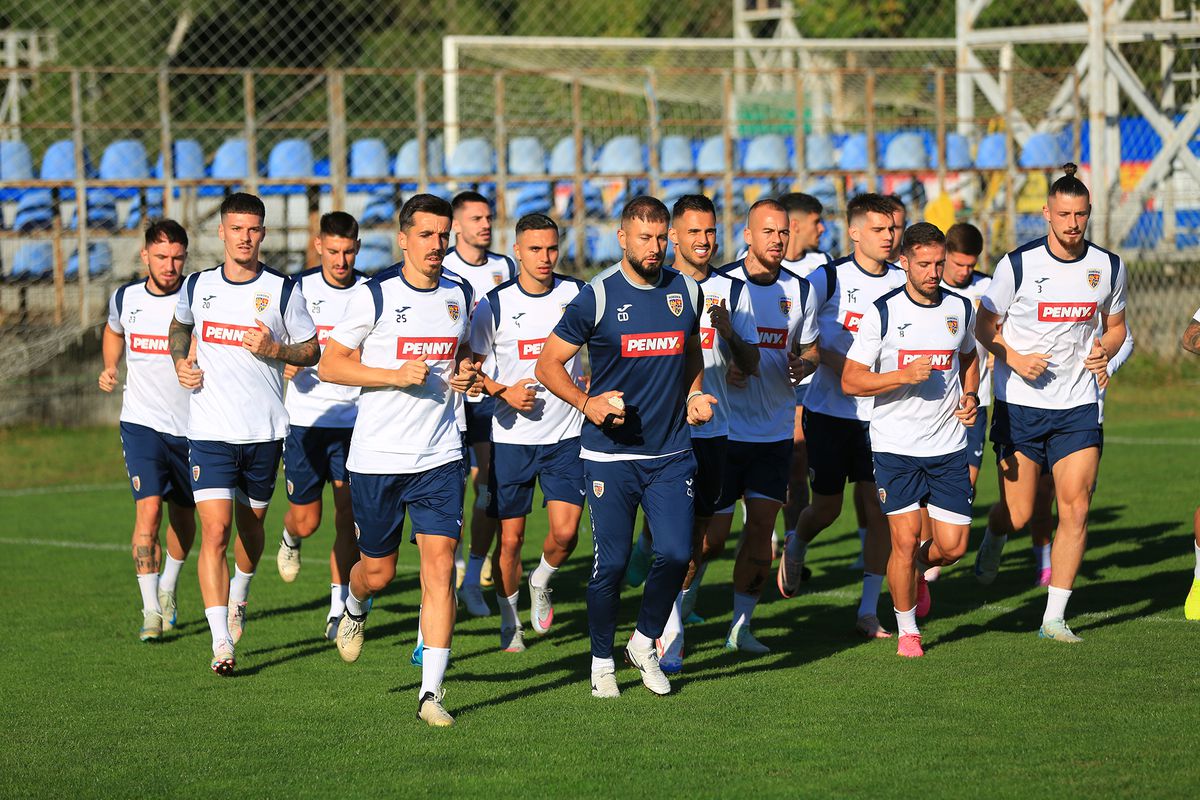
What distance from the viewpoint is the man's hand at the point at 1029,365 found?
27.8 feet

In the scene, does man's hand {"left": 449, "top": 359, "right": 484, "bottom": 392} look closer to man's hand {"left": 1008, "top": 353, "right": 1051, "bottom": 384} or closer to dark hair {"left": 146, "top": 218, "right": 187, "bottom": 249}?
dark hair {"left": 146, "top": 218, "right": 187, "bottom": 249}

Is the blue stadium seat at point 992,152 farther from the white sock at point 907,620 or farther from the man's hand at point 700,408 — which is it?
the man's hand at point 700,408

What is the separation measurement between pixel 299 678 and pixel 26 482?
32.3 ft

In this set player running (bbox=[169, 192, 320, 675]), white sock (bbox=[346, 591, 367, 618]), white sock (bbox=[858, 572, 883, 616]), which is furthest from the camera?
white sock (bbox=[858, 572, 883, 616])

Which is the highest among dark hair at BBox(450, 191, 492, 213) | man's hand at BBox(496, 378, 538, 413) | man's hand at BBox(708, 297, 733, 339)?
dark hair at BBox(450, 191, 492, 213)

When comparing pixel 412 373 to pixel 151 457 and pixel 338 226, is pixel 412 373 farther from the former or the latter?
pixel 151 457

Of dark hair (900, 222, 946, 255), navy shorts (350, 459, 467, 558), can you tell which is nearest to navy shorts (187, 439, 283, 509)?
navy shorts (350, 459, 467, 558)

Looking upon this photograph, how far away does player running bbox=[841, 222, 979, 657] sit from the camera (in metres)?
8.29

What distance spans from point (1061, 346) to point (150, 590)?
5.45 m

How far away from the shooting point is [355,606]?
26.7 feet

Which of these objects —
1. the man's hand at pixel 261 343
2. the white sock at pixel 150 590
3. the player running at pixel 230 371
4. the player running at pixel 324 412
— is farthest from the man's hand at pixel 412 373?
the white sock at pixel 150 590

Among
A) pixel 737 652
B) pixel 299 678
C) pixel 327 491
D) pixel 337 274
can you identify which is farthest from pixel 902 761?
pixel 327 491

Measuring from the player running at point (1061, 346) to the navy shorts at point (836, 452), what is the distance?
0.87m

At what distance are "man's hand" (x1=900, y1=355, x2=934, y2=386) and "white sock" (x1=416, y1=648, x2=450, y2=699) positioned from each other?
8.86ft
